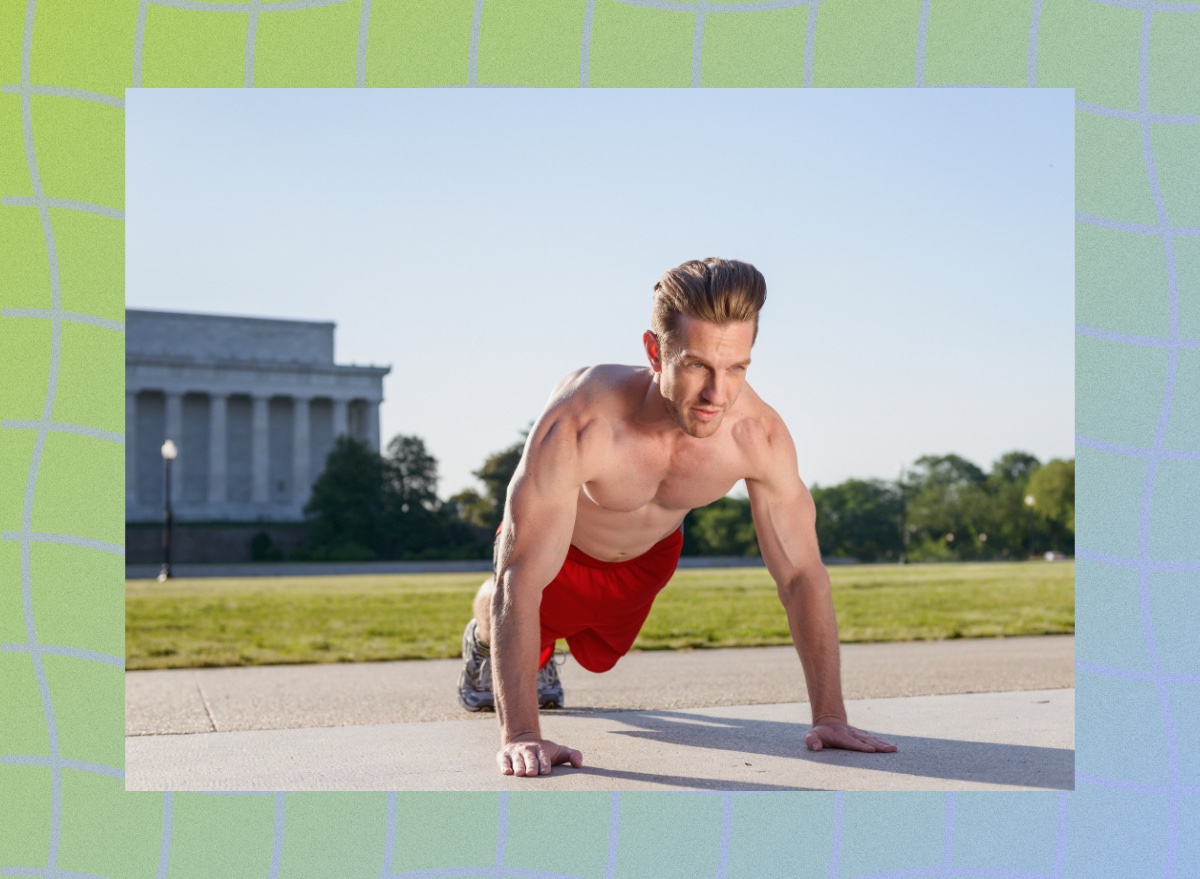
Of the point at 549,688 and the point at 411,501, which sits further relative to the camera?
the point at 411,501

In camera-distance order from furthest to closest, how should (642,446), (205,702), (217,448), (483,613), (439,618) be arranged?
(217,448) < (439,618) < (205,702) < (483,613) < (642,446)

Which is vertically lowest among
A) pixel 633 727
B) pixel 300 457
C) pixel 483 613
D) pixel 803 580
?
pixel 633 727

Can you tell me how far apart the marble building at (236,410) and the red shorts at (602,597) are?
5754 centimetres

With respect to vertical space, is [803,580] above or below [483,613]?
above

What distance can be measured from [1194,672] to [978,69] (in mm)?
1994

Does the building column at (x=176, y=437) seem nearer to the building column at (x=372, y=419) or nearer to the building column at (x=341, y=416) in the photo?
the building column at (x=341, y=416)

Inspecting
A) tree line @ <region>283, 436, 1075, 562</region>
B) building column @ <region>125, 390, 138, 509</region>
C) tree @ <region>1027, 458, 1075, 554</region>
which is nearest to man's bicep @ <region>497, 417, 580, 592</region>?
tree line @ <region>283, 436, 1075, 562</region>

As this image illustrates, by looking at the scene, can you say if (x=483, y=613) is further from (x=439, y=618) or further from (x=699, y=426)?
(x=439, y=618)

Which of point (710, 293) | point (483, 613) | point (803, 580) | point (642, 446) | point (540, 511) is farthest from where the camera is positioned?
point (483, 613)

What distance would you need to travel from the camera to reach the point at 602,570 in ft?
17.0

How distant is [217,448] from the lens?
63281 mm

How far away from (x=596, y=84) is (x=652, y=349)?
33.6 inches

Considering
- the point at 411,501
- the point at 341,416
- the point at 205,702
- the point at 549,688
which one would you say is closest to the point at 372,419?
the point at 341,416
